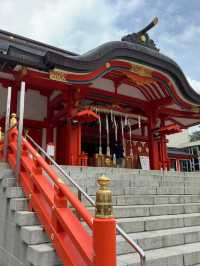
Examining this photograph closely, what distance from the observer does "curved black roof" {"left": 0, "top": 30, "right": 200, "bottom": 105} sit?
7422 millimetres

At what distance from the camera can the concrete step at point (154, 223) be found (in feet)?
13.0

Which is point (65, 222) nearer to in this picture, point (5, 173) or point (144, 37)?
point (5, 173)

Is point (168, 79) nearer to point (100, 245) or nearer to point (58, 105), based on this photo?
point (58, 105)

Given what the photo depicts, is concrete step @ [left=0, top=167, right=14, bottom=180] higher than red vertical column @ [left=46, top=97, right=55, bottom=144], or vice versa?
red vertical column @ [left=46, top=97, right=55, bottom=144]

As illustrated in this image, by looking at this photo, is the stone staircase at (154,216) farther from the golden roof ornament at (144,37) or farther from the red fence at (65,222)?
the golden roof ornament at (144,37)

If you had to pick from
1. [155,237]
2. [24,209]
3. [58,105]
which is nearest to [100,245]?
[155,237]

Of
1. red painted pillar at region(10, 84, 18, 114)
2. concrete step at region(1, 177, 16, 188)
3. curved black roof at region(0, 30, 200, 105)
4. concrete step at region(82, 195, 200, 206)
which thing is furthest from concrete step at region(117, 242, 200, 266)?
red painted pillar at region(10, 84, 18, 114)

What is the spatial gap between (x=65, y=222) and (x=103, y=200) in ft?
2.88

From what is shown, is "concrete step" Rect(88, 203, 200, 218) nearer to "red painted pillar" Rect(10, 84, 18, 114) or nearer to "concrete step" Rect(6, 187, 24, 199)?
"concrete step" Rect(6, 187, 24, 199)

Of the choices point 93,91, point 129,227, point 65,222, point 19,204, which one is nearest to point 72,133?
point 93,91

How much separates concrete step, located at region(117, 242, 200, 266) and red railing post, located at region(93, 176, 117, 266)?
760 millimetres

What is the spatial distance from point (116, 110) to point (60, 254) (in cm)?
863

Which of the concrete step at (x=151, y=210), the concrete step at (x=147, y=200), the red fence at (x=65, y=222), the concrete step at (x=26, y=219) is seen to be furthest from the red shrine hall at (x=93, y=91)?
the concrete step at (x=26, y=219)

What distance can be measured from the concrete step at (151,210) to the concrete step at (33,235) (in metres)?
1.05
